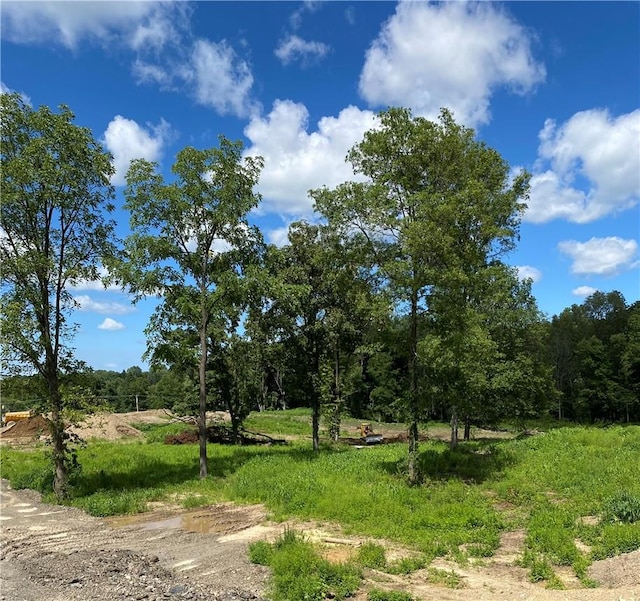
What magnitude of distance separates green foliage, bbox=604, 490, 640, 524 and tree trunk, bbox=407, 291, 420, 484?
16.5ft

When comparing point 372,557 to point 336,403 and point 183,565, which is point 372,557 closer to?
point 183,565

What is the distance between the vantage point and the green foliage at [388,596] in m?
7.47

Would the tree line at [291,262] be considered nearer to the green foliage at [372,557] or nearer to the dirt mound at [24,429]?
the green foliage at [372,557]

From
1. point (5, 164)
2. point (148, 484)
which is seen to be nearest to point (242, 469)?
point (148, 484)

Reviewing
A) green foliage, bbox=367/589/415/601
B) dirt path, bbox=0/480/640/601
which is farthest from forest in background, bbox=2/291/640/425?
green foliage, bbox=367/589/415/601

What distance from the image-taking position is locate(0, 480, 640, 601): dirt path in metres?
7.94

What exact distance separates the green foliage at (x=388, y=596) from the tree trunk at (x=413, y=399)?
755 centimetres

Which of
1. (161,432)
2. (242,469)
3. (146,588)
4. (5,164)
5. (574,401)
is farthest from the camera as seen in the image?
(574,401)

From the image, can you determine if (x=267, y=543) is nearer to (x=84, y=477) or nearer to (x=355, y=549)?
(x=355, y=549)

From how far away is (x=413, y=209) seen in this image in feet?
49.9

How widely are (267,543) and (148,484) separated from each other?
8.55 metres

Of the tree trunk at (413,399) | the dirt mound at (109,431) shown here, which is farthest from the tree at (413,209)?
the dirt mound at (109,431)

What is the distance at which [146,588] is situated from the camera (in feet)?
27.2

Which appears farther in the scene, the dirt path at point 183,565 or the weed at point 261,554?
the weed at point 261,554
